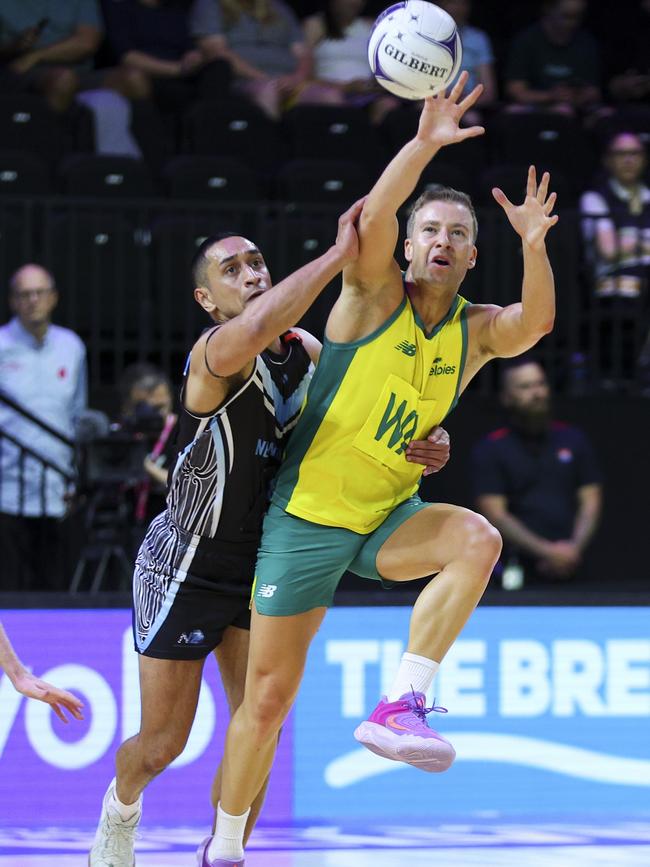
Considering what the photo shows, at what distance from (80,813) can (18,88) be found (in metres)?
5.23

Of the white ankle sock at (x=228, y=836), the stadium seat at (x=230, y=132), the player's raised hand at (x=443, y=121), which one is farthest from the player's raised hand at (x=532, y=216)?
the stadium seat at (x=230, y=132)

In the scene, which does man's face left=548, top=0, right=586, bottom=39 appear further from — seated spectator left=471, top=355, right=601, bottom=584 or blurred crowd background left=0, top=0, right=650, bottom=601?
seated spectator left=471, top=355, right=601, bottom=584

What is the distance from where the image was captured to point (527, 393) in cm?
772

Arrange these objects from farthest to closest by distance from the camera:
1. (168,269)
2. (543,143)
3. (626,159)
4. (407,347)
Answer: (543,143), (626,159), (168,269), (407,347)

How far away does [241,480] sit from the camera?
4723 mm

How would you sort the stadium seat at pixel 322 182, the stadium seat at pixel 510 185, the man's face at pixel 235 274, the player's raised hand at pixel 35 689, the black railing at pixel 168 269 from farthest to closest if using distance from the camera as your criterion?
1. the stadium seat at pixel 510 185
2. the stadium seat at pixel 322 182
3. the black railing at pixel 168 269
4. the man's face at pixel 235 274
5. the player's raised hand at pixel 35 689

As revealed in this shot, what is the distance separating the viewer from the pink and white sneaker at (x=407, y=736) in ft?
13.8

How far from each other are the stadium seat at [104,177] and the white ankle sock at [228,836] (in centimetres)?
496

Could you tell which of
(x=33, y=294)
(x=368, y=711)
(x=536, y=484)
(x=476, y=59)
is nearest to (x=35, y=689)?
(x=368, y=711)

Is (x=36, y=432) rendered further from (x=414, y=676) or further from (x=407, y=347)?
(x=414, y=676)

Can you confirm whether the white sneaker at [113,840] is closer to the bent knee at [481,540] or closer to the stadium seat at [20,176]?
the bent knee at [481,540]

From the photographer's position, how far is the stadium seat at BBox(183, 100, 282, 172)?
9578 mm

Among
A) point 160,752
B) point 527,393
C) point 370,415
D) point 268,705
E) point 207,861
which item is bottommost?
point 207,861

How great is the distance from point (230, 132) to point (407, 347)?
551 centimetres
